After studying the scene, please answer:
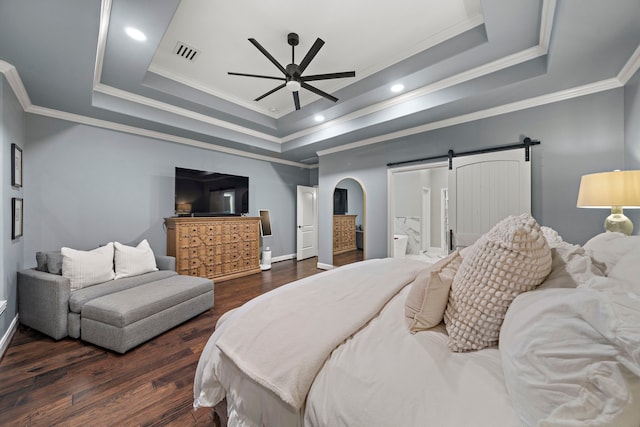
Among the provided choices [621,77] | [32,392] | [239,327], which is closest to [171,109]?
[32,392]

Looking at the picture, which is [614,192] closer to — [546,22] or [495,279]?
[546,22]

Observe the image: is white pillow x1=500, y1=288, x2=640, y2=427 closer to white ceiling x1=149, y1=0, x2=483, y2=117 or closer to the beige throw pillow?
the beige throw pillow

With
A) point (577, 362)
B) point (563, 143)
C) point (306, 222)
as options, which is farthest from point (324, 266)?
point (577, 362)

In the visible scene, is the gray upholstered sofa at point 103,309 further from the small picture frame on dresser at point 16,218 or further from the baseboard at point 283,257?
the baseboard at point 283,257

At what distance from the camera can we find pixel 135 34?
212 centimetres

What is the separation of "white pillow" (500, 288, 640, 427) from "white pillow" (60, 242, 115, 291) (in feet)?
11.3

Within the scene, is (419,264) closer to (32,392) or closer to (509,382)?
(509,382)

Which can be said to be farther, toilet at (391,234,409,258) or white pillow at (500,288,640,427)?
toilet at (391,234,409,258)

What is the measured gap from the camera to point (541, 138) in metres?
2.85

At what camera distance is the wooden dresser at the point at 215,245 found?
388 cm

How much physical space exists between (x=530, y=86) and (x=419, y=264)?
88.4 inches

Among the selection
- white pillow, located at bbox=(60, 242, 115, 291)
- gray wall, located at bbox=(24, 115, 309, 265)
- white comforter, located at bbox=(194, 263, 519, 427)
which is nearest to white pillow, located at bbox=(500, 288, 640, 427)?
white comforter, located at bbox=(194, 263, 519, 427)

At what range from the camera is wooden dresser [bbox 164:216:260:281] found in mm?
3881

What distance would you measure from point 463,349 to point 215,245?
4.12 meters
